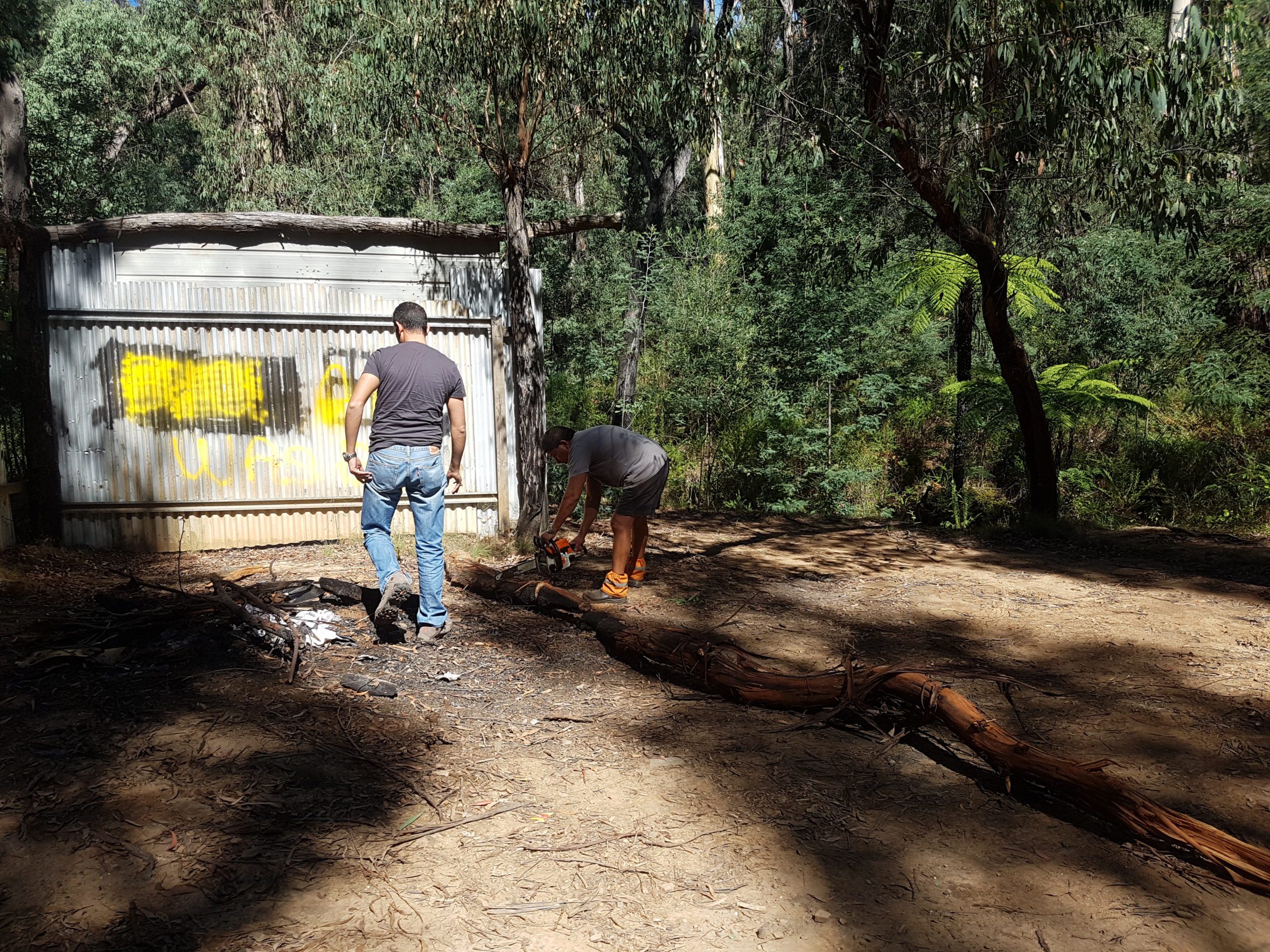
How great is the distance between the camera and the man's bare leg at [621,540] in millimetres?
6504

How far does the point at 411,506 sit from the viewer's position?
17.4 ft

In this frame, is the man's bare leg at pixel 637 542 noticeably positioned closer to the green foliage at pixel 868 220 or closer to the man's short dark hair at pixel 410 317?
the man's short dark hair at pixel 410 317

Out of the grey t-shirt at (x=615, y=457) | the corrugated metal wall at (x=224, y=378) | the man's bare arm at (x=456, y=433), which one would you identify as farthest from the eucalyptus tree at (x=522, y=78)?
the man's bare arm at (x=456, y=433)

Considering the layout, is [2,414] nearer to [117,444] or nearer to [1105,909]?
[117,444]

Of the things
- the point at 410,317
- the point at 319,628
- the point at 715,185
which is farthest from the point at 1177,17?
the point at 319,628

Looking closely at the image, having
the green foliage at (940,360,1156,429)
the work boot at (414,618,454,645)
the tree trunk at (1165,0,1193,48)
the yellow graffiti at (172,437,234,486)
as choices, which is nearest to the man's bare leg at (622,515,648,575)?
the work boot at (414,618,454,645)

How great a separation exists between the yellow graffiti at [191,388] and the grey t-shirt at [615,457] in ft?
11.2

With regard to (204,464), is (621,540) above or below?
below

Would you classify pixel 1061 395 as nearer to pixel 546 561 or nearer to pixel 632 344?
pixel 632 344

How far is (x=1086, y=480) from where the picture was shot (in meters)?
11.5

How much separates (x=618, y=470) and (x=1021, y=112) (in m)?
4.57

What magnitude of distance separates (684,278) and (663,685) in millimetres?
8680

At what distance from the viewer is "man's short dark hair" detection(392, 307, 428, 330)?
5.45m

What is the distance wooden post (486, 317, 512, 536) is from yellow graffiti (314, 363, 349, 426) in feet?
4.49
